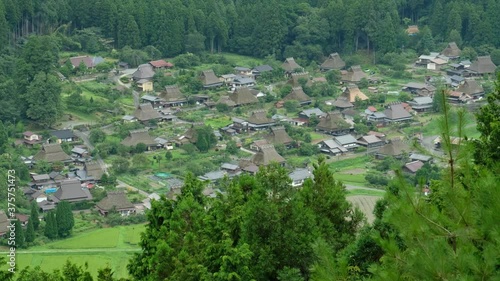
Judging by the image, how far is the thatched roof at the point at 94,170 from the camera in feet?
69.5

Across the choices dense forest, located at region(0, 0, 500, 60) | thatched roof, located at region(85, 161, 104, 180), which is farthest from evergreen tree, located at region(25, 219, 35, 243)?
dense forest, located at region(0, 0, 500, 60)

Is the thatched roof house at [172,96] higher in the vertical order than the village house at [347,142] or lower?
higher

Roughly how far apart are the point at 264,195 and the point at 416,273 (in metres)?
4.13

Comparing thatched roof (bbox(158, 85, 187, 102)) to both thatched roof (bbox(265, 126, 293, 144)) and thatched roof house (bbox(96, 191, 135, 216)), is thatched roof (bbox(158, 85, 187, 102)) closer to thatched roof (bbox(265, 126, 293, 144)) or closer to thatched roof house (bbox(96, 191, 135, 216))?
thatched roof (bbox(265, 126, 293, 144))

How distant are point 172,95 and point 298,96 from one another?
383 cm

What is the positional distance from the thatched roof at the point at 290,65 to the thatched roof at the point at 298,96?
2.95 meters

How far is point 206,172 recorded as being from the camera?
71.0ft

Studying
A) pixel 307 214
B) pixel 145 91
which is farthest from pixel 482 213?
pixel 145 91

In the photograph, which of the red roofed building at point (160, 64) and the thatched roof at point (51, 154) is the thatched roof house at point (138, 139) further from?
the red roofed building at point (160, 64)

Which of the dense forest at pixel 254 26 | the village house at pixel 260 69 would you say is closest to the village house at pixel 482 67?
the dense forest at pixel 254 26

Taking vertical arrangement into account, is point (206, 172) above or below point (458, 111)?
below

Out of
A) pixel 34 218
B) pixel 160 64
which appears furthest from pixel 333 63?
pixel 34 218

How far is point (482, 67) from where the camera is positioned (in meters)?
30.4

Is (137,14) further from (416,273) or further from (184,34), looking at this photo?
(416,273)
